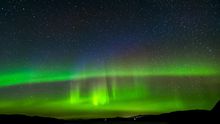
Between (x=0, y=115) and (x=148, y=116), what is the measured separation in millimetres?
49407

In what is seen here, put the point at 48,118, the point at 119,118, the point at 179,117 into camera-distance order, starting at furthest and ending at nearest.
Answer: the point at 48,118, the point at 179,117, the point at 119,118

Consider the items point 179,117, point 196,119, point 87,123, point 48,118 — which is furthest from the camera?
point 48,118

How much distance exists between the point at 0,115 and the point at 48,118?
16.9 meters

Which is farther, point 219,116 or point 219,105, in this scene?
point 219,105

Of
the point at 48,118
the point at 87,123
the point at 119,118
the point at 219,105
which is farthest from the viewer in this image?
the point at 48,118

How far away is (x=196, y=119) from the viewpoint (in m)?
98.6

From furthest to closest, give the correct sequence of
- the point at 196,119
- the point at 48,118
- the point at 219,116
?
1. the point at 48,118
2. the point at 196,119
3. the point at 219,116

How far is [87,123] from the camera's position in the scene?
62656mm

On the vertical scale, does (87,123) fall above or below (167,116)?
below

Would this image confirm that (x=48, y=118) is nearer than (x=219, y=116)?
No

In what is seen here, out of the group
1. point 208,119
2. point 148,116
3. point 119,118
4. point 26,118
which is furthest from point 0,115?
point 208,119

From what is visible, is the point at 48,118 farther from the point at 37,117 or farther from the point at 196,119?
the point at 196,119

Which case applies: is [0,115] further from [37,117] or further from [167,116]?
[167,116]

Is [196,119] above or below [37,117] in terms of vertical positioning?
below
